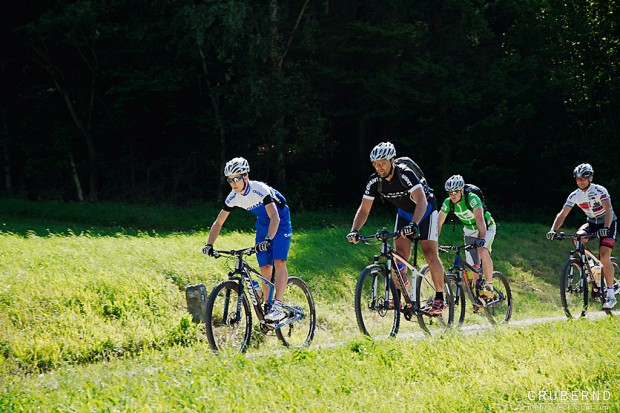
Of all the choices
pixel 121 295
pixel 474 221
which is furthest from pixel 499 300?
pixel 121 295

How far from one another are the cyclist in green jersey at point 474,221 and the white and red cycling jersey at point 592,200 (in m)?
1.71

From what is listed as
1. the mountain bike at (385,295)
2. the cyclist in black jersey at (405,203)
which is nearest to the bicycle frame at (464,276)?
the cyclist in black jersey at (405,203)

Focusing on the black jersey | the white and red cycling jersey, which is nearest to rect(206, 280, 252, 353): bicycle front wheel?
the black jersey

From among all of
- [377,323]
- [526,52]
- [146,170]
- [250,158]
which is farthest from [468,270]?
[526,52]

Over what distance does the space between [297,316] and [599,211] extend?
22.4 feet

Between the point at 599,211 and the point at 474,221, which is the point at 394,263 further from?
the point at 599,211

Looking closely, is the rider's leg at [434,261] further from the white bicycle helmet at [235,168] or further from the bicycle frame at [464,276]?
the white bicycle helmet at [235,168]

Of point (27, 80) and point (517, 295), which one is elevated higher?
point (27, 80)

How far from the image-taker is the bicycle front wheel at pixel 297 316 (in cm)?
1023

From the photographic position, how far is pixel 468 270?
43.0 feet

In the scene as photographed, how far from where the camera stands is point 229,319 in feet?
31.3

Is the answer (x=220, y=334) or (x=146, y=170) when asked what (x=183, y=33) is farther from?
(x=220, y=334)

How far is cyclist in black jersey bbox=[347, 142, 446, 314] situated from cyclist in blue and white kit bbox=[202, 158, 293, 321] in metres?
0.93

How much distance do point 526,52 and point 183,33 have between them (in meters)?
15.8
